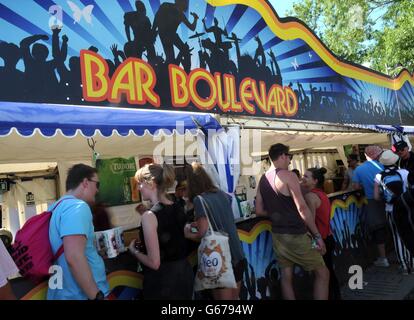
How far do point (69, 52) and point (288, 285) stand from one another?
349 centimetres

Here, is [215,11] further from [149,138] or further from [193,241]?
[193,241]

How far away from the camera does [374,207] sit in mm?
6988

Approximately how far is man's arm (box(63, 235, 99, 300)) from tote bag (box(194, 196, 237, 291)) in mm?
1287

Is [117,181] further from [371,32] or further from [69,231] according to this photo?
[371,32]

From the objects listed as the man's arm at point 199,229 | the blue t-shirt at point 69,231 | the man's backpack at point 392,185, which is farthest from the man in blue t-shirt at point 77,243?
the man's backpack at point 392,185

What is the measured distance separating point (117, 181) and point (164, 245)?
5987 mm

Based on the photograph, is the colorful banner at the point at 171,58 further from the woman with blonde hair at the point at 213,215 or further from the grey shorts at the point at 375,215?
the grey shorts at the point at 375,215

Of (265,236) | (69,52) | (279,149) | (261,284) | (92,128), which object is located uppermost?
(69,52)

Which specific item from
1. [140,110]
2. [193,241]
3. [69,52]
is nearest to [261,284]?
[193,241]

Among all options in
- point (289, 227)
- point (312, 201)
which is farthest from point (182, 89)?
point (289, 227)

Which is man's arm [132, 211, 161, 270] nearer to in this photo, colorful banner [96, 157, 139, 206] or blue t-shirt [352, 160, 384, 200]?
blue t-shirt [352, 160, 384, 200]

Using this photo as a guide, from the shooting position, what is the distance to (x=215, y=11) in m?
6.48

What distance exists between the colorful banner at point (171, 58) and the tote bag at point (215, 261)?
210 centimetres

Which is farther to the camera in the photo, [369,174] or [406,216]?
[369,174]
